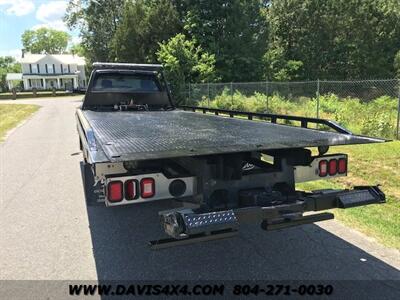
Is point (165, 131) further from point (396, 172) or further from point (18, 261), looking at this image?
point (396, 172)

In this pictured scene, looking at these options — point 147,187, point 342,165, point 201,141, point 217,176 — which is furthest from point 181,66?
point 147,187

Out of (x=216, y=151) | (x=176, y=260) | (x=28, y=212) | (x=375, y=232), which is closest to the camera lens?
(x=216, y=151)

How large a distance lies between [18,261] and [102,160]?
1949 mm

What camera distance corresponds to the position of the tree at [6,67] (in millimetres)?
92244

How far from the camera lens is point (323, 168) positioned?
4.39 meters

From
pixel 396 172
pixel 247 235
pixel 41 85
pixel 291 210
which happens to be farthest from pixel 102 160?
pixel 41 85

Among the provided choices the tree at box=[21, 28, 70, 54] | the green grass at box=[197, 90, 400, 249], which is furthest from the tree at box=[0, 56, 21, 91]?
the green grass at box=[197, 90, 400, 249]

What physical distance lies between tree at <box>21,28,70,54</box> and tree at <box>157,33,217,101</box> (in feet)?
329

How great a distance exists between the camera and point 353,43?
42.6 meters

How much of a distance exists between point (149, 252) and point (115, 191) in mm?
1323

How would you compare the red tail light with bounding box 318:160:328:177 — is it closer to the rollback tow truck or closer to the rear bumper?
the rollback tow truck

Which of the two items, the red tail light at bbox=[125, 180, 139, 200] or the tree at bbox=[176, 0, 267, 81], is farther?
the tree at bbox=[176, 0, 267, 81]

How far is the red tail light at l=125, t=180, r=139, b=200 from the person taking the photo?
3406mm

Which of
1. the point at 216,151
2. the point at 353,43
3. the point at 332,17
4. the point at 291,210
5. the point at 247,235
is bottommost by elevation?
the point at 247,235
